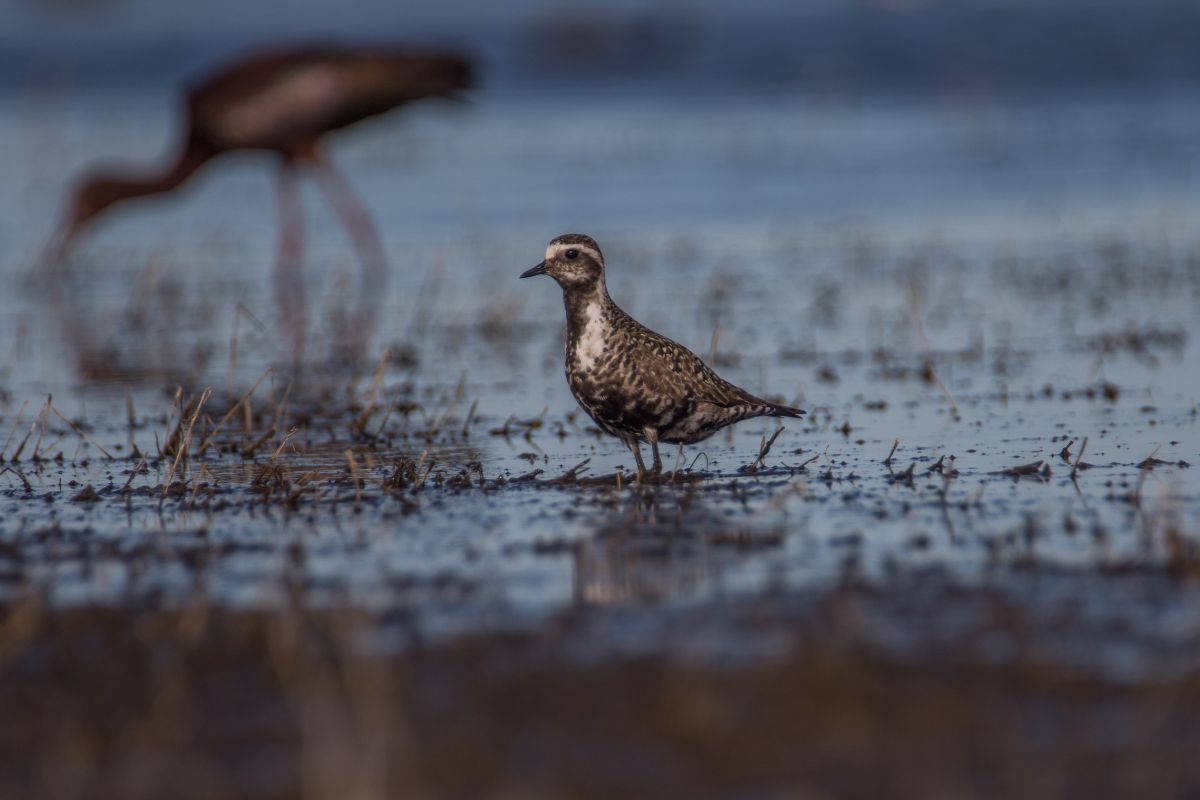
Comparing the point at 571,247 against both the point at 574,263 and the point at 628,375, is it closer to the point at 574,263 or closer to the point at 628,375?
the point at 574,263

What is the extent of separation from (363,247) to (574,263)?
325 inches

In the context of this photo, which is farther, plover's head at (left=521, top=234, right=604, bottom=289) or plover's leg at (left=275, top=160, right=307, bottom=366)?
plover's leg at (left=275, top=160, right=307, bottom=366)

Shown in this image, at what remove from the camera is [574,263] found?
764 cm

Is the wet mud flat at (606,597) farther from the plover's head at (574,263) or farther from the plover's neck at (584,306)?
the plover's head at (574,263)

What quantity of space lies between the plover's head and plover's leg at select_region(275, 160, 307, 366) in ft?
13.8

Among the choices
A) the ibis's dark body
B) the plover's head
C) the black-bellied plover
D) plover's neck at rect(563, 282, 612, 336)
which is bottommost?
the black-bellied plover

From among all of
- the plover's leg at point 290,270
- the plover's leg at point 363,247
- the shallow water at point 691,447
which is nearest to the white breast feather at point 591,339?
the shallow water at point 691,447

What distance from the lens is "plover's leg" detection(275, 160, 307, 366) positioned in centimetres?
1228

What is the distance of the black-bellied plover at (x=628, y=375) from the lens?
730 centimetres

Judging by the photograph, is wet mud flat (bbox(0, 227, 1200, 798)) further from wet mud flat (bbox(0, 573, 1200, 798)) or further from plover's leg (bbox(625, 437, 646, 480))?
plover's leg (bbox(625, 437, 646, 480))

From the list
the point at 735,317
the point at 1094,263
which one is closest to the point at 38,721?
the point at 735,317

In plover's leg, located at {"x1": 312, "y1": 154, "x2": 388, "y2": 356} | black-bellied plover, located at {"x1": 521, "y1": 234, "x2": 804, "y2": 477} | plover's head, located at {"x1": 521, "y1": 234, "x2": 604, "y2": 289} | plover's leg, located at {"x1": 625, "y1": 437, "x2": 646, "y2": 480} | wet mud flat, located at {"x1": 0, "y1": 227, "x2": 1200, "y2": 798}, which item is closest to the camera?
wet mud flat, located at {"x1": 0, "y1": 227, "x2": 1200, "y2": 798}

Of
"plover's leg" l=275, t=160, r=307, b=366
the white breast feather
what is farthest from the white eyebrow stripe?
"plover's leg" l=275, t=160, r=307, b=366

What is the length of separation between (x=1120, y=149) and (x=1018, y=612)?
1749cm
